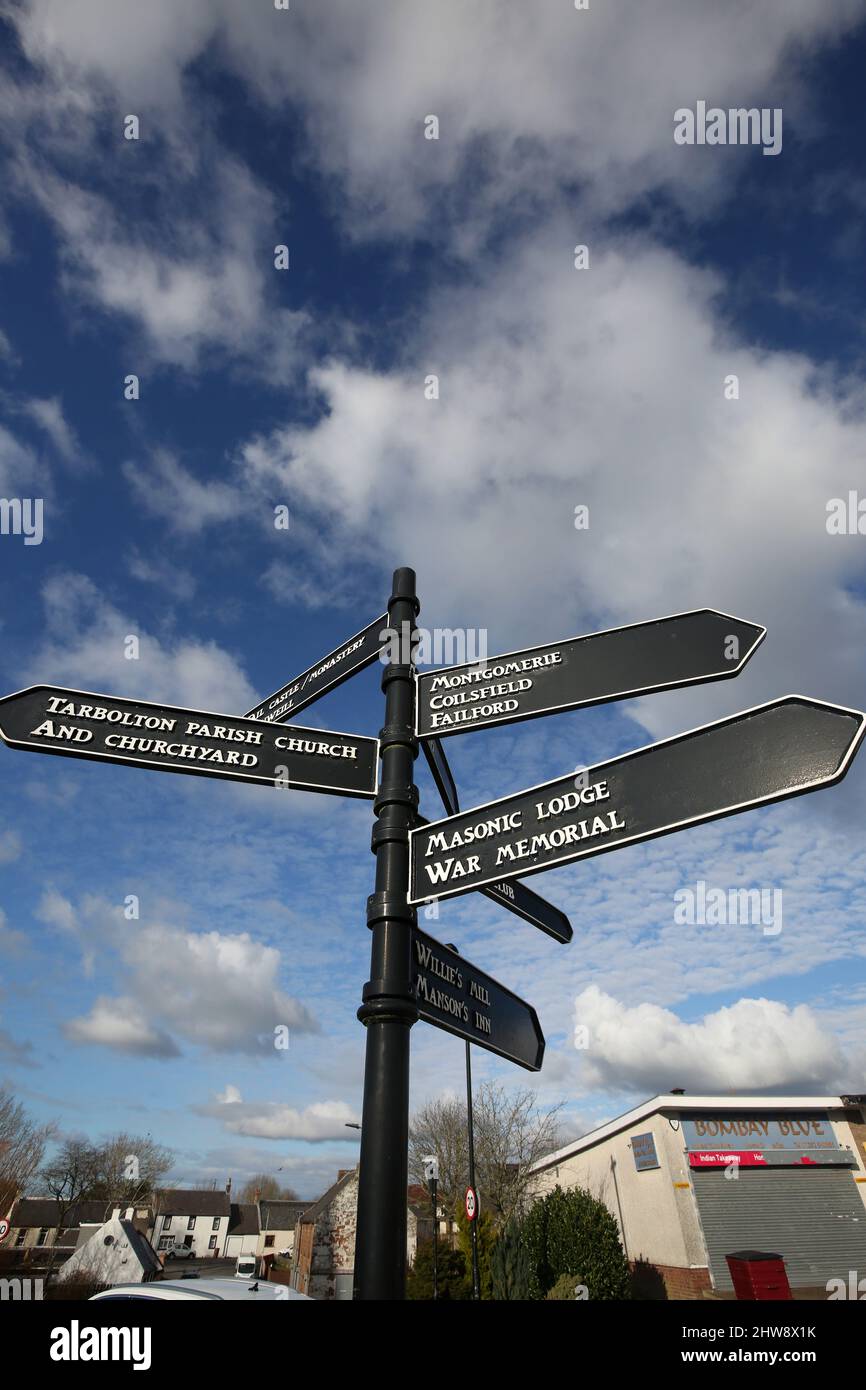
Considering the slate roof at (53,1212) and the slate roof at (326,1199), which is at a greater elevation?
the slate roof at (326,1199)

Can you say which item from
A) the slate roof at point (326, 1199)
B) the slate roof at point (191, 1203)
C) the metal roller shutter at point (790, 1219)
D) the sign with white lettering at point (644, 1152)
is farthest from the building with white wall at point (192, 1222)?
the metal roller shutter at point (790, 1219)

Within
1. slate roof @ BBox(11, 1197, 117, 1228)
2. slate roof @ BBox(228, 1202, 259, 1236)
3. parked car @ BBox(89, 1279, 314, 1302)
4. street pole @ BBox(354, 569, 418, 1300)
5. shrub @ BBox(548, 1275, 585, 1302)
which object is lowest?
slate roof @ BBox(228, 1202, 259, 1236)

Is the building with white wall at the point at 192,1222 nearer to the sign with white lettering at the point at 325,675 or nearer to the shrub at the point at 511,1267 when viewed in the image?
the shrub at the point at 511,1267

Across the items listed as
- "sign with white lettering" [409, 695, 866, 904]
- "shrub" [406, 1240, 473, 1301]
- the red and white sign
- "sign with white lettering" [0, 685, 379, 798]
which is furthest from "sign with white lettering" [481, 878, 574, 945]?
"shrub" [406, 1240, 473, 1301]

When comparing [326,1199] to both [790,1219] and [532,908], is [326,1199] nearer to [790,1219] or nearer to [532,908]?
[790,1219]

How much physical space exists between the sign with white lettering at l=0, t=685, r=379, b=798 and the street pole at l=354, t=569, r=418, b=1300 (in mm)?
155

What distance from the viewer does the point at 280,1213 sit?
75.3 m

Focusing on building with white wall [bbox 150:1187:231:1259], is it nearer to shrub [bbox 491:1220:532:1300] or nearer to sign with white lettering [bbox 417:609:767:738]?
shrub [bbox 491:1220:532:1300]

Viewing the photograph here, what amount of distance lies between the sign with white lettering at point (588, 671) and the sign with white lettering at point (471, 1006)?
102 centimetres

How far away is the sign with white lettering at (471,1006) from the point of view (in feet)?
9.80

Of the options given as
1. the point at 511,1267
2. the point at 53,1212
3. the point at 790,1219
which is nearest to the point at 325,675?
the point at 511,1267

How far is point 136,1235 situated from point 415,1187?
31.8m

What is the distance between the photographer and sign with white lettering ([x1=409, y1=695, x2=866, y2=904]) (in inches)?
97.7
